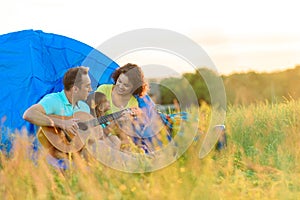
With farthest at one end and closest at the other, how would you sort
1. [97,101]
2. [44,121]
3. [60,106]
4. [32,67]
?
[32,67] < [97,101] < [60,106] < [44,121]

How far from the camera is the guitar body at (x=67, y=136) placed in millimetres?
5398

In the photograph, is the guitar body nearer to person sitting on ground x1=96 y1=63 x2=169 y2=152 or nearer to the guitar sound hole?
the guitar sound hole

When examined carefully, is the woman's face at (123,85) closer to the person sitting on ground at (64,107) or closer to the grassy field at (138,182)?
the person sitting on ground at (64,107)

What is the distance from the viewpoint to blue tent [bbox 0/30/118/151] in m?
6.75

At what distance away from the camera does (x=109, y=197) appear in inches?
132

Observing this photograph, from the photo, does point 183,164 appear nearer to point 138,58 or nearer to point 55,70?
point 138,58

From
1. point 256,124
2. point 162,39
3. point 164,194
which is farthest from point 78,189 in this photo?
point 256,124

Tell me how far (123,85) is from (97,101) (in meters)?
0.31

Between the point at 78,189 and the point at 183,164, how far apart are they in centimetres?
63

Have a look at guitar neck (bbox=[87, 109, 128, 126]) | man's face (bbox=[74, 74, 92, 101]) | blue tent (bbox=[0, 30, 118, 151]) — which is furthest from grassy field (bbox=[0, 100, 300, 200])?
blue tent (bbox=[0, 30, 118, 151])

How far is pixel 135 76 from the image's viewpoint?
244 inches

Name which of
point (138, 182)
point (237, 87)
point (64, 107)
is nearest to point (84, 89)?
point (64, 107)

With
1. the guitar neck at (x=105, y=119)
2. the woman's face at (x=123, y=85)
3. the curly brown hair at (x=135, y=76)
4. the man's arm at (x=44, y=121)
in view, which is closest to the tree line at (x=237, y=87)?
the curly brown hair at (x=135, y=76)

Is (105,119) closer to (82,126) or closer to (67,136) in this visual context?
(82,126)
